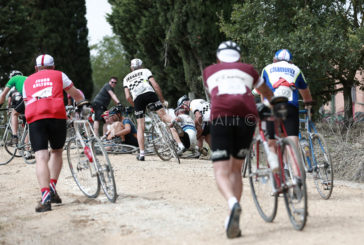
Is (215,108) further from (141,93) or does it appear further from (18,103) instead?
(18,103)

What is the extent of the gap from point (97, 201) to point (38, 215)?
811mm

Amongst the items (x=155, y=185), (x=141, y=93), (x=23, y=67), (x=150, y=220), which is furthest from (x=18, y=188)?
(x=23, y=67)

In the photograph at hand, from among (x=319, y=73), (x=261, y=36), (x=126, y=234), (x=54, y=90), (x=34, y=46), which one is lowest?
(x=126, y=234)

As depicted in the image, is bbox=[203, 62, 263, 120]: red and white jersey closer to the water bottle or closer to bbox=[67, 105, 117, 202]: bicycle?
bbox=[67, 105, 117, 202]: bicycle

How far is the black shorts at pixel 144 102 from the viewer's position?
35.1ft

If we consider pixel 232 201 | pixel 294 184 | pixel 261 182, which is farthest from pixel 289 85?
pixel 232 201

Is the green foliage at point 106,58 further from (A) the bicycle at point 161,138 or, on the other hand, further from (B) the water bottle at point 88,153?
(B) the water bottle at point 88,153

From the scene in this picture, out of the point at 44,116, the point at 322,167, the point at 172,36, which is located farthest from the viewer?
the point at 172,36

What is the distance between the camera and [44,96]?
21.8 feet

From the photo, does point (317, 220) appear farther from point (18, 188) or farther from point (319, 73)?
point (319, 73)

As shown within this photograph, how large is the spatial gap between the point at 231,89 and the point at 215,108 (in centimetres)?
23

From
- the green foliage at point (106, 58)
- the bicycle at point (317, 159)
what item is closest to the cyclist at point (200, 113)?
the bicycle at point (317, 159)

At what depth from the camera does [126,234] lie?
17.0 ft

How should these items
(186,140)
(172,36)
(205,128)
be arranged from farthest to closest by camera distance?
(172,36) < (205,128) < (186,140)
